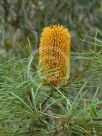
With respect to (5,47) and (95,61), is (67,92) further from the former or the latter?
(5,47)

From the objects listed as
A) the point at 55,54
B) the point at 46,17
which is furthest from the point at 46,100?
the point at 46,17

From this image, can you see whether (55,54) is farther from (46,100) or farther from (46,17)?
(46,17)

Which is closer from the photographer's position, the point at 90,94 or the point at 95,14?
the point at 90,94

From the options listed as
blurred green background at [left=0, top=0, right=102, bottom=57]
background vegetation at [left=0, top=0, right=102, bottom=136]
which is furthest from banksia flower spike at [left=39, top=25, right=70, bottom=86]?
blurred green background at [left=0, top=0, right=102, bottom=57]

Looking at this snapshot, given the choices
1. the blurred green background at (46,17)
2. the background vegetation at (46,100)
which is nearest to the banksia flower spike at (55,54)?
the background vegetation at (46,100)

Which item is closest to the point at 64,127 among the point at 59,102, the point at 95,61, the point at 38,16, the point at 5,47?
the point at 59,102

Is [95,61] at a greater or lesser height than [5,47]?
lesser
